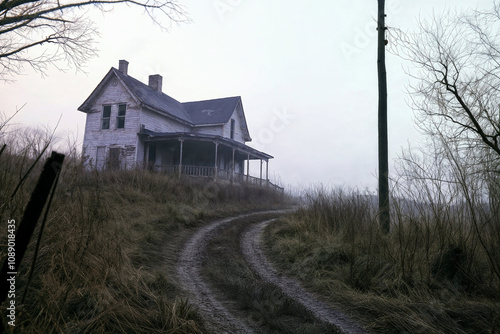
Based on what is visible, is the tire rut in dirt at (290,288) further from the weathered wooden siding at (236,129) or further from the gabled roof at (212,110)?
the gabled roof at (212,110)

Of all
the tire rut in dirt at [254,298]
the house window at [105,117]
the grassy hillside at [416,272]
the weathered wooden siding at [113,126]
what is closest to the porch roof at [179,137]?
the weathered wooden siding at [113,126]

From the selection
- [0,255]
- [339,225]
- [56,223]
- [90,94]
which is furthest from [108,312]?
[90,94]

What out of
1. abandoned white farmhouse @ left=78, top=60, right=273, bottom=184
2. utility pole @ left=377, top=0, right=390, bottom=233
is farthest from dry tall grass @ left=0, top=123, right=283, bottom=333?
abandoned white farmhouse @ left=78, top=60, right=273, bottom=184

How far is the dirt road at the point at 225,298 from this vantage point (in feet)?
12.6

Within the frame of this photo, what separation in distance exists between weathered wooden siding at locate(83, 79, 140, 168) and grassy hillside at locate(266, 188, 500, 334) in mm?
17510

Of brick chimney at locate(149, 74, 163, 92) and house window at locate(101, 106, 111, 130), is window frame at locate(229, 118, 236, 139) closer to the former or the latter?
brick chimney at locate(149, 74, 163, 92)

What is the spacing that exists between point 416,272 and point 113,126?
21.9 m

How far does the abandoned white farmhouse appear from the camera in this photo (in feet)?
69.1

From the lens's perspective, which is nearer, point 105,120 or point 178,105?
point 105,120

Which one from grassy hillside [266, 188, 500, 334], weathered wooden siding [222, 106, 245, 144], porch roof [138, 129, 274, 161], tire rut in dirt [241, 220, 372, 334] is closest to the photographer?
grassy hillside [266, 188, 500, 334]

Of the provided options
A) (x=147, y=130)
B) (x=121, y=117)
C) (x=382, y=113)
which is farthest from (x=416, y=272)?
(x=121, y=117)

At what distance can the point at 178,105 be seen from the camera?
2802cm

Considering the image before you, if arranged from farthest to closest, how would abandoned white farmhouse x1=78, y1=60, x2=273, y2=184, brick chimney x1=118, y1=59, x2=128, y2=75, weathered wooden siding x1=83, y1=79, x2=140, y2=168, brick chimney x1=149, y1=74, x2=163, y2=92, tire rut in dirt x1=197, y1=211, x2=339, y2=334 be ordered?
brick chimney x1=149, y1=74, x2=163, y2=92, brick chimney x1=118, y1=59, x2=128, y2=75, weathered wooden siding x1=83, y1=79, x2=140, y2=168, abandoned white farmhouse x1=78, y1=60, x2=273, y2=184, tire rut in dirt x1=197, y1=211, x2=339, y2=334

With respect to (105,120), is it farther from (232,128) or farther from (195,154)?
(232,128)
